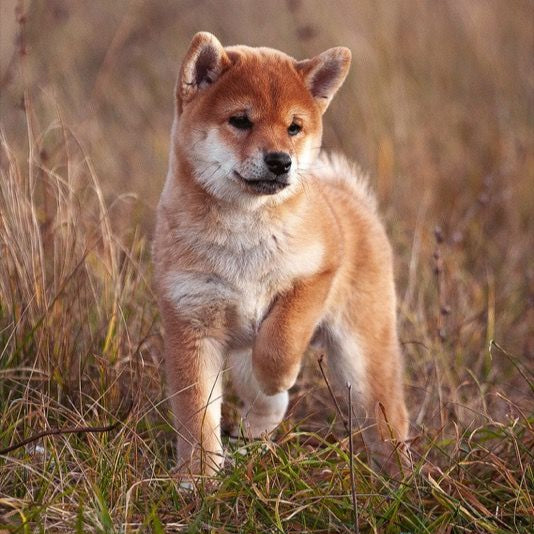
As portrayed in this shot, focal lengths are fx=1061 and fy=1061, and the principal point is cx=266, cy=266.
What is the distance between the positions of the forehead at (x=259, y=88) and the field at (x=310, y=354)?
40.4 inches

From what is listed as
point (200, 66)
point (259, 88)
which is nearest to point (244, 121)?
point (259, 88)

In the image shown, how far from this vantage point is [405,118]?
8.74m

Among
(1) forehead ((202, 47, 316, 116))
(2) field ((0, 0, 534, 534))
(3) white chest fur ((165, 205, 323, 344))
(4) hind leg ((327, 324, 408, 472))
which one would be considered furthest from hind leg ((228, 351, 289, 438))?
(1) forehead ((202, 47, 316, 116))

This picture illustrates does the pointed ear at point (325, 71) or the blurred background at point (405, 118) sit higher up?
the pointed ear at point (325, 71)

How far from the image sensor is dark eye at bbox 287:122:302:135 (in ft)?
15.2

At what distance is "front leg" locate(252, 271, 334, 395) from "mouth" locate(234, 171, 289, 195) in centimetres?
46

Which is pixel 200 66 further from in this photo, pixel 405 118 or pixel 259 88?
pixel 405 118

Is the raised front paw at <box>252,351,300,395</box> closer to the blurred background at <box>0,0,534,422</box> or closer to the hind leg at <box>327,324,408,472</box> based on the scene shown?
the hind leg at <box>327,324,408,472</box>

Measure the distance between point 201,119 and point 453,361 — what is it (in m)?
2.48

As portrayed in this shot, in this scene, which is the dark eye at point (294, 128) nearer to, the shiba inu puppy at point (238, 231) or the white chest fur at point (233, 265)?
the shiba inu puppy at point (238, 231)

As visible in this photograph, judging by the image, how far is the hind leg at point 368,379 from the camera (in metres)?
5.12

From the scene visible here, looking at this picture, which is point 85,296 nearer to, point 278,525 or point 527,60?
point 278,525

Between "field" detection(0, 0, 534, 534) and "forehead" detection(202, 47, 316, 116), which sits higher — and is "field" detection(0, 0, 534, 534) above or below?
below

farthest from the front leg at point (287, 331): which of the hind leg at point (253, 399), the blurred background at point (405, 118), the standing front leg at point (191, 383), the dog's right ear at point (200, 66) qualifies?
the blurred background at point (405, 118)
